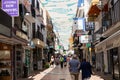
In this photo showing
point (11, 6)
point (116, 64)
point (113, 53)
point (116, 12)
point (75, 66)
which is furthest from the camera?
point (113, 53)

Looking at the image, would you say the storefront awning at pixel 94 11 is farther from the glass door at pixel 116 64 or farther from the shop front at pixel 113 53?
the glass door at pixel 116 64

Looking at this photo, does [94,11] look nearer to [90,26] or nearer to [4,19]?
[90,26]

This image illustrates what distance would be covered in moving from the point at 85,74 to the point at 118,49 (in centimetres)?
1070

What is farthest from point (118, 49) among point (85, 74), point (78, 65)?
point (85, 74)

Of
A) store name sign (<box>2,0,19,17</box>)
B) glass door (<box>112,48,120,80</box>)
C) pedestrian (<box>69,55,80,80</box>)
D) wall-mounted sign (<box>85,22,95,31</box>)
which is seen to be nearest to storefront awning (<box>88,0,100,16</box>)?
wall-mounted sign (<box>85,22,95,31</box>)

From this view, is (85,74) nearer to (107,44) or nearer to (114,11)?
(107,44)

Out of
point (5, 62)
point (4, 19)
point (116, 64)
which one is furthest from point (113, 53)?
point (4, 19)

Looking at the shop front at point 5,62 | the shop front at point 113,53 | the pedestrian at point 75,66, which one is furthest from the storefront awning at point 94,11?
the pedestrian at point 75,66

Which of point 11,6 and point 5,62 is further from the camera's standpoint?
point 5,62

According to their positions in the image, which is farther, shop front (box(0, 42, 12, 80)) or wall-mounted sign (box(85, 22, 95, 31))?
wall-mounted sign (box(85, 22, 95, 31))

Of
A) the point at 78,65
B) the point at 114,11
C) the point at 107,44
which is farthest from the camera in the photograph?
the point at 114,11

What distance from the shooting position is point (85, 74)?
17.3m

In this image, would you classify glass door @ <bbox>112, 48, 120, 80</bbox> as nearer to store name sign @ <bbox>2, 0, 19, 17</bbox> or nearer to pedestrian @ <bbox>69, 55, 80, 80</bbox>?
pedestrian @ <bbox>69, 55, 80, 80</bbox>

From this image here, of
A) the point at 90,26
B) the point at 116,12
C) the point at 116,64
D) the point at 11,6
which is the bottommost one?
the point at 116,64
